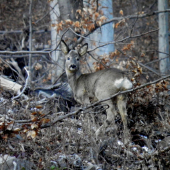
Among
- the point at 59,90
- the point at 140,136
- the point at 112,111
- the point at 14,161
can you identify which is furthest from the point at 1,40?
the point at 14,161

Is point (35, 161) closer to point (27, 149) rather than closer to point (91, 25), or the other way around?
point (27, 149)

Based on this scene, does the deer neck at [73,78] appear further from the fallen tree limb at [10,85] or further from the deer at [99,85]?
the fallen tree limb at [10,85]

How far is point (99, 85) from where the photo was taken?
7.71 m

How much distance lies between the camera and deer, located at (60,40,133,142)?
7355 millimetres

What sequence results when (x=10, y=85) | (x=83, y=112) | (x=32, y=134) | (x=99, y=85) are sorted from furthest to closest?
(x=10, y=85)
(x=99, y=85)
(x=83, y=112)
(x=32, y=134)

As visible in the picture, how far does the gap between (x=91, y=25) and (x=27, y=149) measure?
424cm

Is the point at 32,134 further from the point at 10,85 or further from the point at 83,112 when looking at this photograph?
the point at 10,85

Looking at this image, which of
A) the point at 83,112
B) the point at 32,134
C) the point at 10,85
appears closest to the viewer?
the point at 32,134

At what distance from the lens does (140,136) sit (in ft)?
23.0

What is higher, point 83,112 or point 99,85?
point 99,85

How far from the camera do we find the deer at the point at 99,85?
736 cm

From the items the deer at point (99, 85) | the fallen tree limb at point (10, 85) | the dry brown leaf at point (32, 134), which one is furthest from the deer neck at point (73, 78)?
the dry brown leaf at point (32, 134)

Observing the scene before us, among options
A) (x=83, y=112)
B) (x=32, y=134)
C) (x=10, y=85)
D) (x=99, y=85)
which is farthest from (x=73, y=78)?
(x=32, y=134)

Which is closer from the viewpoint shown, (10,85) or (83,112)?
(83,112)
